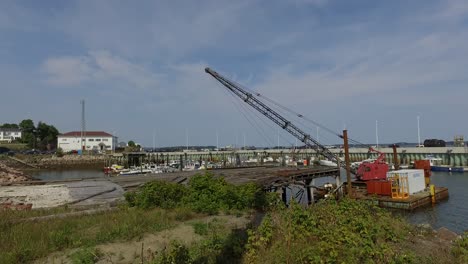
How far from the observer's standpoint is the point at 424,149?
71250 millimetres

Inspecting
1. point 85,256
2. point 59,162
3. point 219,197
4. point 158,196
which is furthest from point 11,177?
point 59,162

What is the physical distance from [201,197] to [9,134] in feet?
536

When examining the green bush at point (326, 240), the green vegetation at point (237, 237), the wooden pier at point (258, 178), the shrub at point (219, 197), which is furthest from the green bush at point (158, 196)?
the wooden pier at point (258, 178)

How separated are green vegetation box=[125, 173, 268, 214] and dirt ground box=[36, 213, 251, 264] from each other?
2.17 metres

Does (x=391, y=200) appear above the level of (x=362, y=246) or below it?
below

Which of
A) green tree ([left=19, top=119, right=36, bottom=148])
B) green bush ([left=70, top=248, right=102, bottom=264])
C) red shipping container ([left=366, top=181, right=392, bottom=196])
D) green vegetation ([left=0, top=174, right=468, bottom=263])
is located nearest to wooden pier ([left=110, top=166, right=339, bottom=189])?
red shipping container ([left=366, top=181, right=392, bottom=196])

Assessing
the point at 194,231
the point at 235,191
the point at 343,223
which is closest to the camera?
the point at 343,223

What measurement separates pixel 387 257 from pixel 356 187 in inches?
1132

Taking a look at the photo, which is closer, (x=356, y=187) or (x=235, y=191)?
(x=235, y=191)

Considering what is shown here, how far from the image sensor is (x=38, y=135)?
417ft

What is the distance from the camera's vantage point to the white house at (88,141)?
118688mm

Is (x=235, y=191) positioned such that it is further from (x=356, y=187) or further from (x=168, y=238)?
(x=356, y=187)

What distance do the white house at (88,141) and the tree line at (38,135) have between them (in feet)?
40.3

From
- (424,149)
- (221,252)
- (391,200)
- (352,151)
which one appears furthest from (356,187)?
(352,151)
